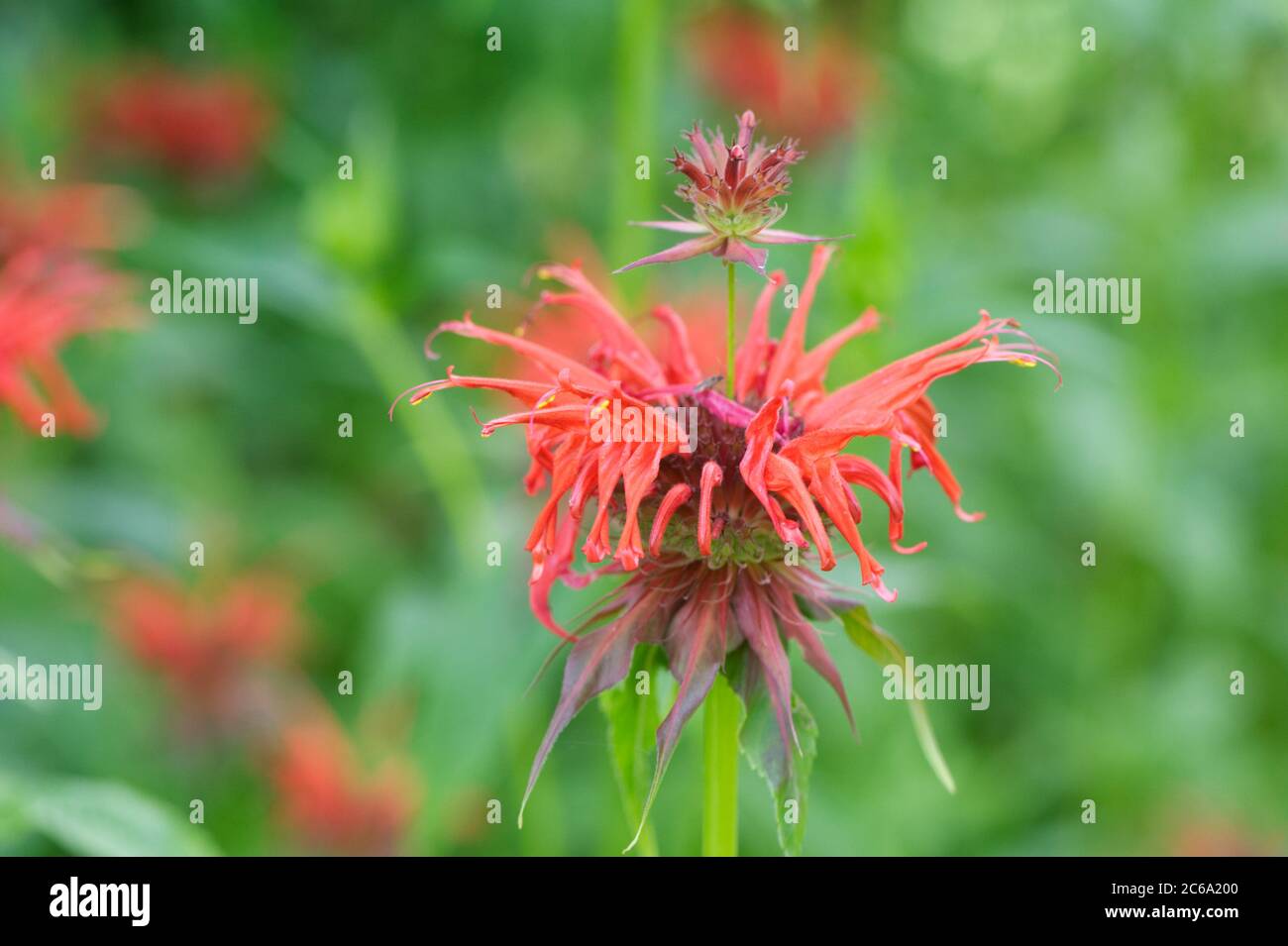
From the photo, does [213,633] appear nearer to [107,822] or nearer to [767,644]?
[107,822]

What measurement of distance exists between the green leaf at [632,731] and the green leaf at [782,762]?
0.10 meters

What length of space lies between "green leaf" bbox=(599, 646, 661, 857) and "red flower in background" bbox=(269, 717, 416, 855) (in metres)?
1.42

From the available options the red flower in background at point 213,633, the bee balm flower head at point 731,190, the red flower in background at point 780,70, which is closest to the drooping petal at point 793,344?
the bee balm flower head at point 731,190

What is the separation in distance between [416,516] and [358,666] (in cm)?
45

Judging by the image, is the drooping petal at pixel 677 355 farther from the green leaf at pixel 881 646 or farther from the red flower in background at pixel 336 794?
the red flower in background at pixel 336 794

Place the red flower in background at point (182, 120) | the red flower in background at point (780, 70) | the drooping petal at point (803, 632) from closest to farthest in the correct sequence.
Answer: the drooping petal at point (803, 632)
the red flower in background at point (182, 120)
the red flower in background at point (780, 70)

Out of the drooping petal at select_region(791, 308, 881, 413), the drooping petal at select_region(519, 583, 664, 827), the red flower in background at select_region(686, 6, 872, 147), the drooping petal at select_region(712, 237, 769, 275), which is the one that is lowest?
the drooping petal at select_region(519, 583, 664, 827)

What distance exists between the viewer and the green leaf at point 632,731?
3.64 feet

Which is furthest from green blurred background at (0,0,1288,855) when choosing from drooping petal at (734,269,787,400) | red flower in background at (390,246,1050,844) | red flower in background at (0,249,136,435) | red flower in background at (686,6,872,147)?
red flower in background at (390,246,1050,844)

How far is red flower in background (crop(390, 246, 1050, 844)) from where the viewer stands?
1.03 metres

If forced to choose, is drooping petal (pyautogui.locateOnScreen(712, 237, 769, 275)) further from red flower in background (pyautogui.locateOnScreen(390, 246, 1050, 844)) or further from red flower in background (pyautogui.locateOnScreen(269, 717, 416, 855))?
red flower in background (pyautogui.locateOnScreen(269, 717, 416, 855))

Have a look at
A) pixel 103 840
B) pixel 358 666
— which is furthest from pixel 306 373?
pixel 103 840
